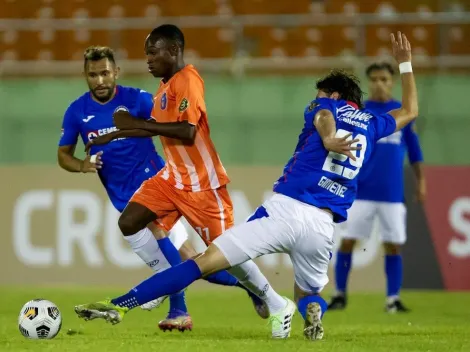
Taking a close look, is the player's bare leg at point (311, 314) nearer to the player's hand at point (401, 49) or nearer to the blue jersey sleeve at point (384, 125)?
the blue jersey sleeve at point (384, 125)

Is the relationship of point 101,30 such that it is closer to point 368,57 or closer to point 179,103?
point 368,57

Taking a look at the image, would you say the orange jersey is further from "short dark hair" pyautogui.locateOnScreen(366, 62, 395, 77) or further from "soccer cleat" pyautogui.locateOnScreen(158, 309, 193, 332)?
"short dark hair" pyautogui.locateOnScreen(366, 62, 395, 77)

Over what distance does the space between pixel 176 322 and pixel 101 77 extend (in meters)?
2.03

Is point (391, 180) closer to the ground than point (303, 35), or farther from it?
closer to the ground

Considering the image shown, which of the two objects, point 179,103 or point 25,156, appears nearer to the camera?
point 179,103

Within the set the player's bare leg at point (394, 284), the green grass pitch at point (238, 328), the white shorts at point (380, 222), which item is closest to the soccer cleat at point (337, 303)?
the green grass pitch at point (238, 328)

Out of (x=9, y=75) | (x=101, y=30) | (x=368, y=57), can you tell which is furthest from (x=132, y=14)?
(x=368, y=57)

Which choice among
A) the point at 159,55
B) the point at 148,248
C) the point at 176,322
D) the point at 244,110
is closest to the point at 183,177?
the point at 148,248

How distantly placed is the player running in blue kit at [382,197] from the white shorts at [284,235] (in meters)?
3.72

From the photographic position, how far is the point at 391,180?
10.2 m

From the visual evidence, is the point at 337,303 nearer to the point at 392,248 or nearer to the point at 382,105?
the point at 392,248

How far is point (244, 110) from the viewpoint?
12.9 metres

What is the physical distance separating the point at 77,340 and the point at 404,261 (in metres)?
5.95

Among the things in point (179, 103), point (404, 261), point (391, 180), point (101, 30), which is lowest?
point (404, 261)
